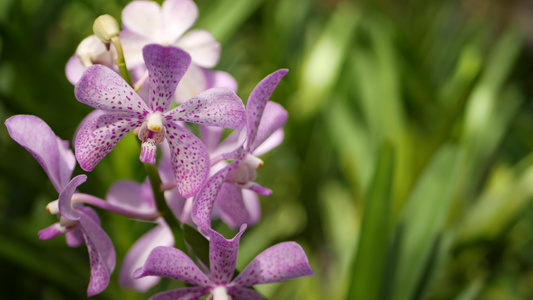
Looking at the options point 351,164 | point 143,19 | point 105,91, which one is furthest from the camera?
point 351,164

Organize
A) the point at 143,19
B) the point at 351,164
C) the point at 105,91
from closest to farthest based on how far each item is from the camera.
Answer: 1. the point at 105,91
2. the point at 143,19
3. the point at 351,164

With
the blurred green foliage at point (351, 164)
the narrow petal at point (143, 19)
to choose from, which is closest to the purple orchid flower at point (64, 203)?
the narrow petal at point (143, 19)

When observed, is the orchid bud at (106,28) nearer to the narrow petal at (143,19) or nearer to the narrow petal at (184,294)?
the narrow petal at (143,19)

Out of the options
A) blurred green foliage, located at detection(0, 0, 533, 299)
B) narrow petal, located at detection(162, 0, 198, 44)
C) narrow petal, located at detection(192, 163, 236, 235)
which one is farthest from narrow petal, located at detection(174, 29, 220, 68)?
blurred green foliage, located at detection(0, 0, 533, 299)

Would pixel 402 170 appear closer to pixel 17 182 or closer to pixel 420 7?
pixel 17 182

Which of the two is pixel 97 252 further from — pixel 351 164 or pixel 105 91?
pixel 351 164

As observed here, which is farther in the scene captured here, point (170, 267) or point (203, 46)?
point (203, 46)

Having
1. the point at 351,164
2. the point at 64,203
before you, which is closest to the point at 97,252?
the point at 64,203

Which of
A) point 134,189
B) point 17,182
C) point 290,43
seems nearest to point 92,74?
A: point 134,189
